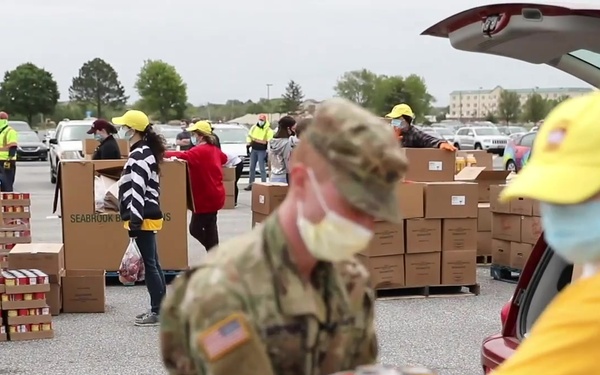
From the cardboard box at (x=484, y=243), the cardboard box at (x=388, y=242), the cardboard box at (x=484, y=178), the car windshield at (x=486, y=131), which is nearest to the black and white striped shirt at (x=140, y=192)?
the cardboard box at (x=388, y=242)

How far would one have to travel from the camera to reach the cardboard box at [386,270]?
27.5 feet

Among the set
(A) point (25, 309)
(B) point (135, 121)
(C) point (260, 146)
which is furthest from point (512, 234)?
(C) point (260, 146)

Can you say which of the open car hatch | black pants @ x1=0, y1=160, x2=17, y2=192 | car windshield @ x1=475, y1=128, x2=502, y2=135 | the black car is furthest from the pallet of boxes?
car windshield @ x1=475, y1=128, x2=502, y2=135

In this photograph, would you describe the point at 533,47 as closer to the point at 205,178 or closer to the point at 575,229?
the point at 575,229

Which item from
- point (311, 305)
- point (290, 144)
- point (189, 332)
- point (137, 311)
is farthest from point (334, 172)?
point (290, 144)

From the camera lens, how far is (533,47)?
4.55 m

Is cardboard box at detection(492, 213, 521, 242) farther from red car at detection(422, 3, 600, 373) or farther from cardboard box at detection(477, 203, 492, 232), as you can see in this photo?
red car at detection(422, 3, 600, 373)

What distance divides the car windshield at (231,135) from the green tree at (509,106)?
74454 millimetres

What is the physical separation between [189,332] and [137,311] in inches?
249

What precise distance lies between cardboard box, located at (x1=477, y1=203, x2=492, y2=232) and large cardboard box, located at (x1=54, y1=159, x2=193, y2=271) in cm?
346

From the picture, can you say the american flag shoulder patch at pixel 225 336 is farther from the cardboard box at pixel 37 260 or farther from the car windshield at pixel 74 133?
the car windshield at pixel 74 133

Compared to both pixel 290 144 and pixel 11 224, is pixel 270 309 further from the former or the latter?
pixel 290 144

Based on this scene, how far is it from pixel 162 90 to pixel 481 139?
143 feet

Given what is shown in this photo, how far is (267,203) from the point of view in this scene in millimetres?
9062
